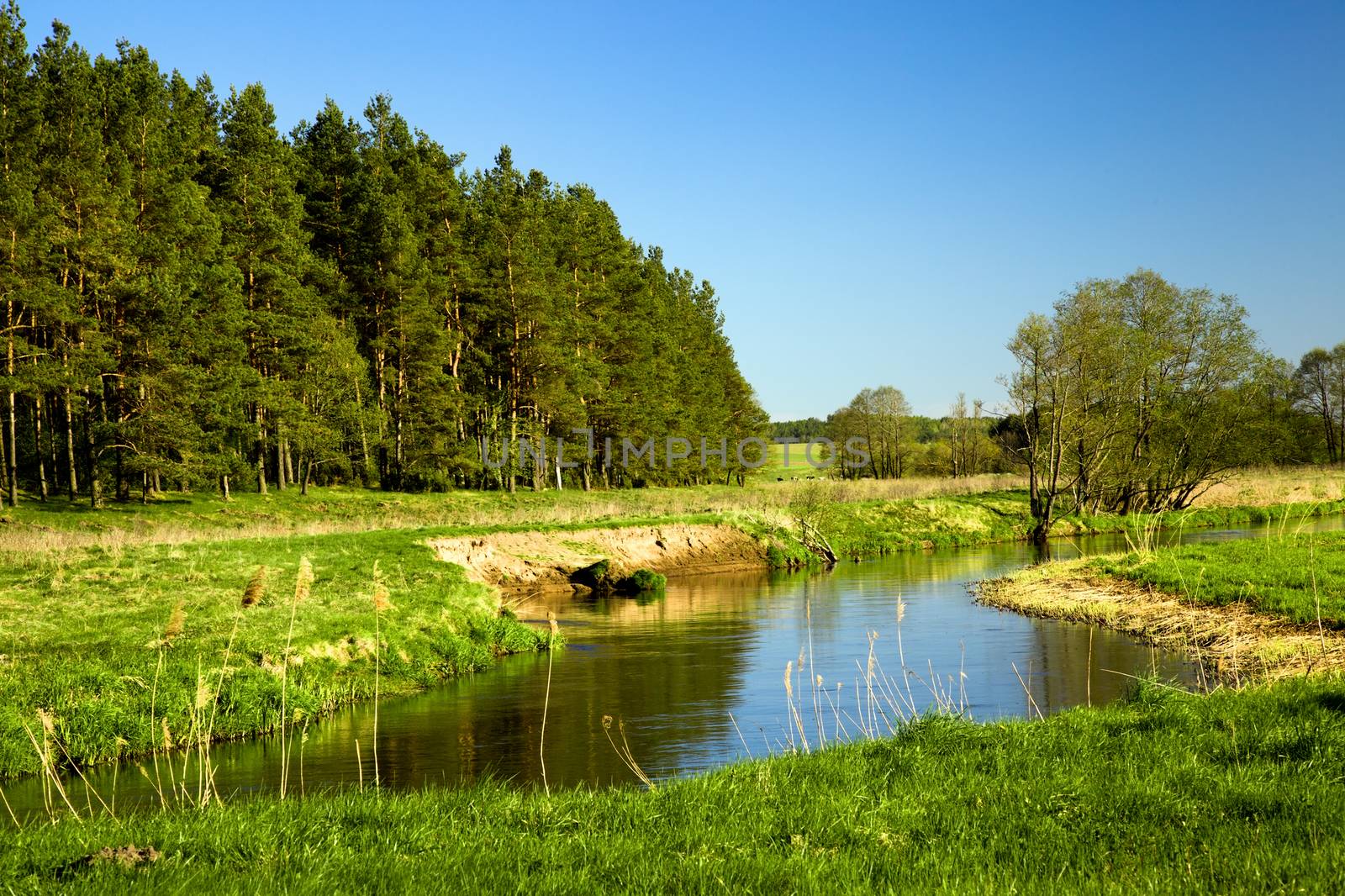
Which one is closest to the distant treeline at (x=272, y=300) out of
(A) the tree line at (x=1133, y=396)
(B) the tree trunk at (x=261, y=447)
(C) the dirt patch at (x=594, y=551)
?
(B) the tree trunk at (x=261, y=447)

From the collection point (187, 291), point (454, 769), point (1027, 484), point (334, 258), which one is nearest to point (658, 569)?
point (187, 291)

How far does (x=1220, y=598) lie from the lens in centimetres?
2267

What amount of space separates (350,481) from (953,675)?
4592 centimetres

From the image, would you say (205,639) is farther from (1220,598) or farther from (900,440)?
(900,440)

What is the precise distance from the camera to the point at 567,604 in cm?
3344

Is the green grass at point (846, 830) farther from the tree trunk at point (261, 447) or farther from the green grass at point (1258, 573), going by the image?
the tree trunk at point (261, 447)

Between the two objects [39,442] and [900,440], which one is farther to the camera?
[900,440]

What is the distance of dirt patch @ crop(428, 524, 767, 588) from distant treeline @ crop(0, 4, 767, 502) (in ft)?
52.8

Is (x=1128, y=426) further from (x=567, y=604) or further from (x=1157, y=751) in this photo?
(x=1157, y=751)

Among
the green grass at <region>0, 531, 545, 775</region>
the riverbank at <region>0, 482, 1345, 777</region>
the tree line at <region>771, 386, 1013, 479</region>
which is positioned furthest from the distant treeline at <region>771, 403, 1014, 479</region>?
the green grass at <region>0, 531, 545, 775</region>

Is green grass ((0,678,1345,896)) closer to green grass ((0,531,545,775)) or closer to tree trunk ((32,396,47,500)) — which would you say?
green grass ((0,531,545,775))

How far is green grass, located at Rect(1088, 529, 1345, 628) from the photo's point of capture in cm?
2009

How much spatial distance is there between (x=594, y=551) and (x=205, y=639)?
71.3 ft

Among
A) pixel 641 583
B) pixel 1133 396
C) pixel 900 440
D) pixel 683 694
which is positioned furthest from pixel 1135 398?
pixel 900 440
